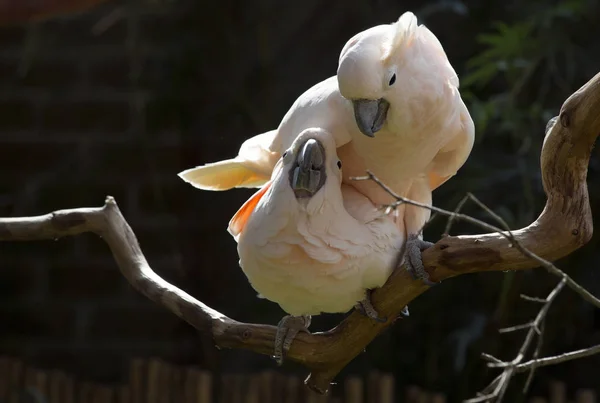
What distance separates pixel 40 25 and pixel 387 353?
1.42 meters

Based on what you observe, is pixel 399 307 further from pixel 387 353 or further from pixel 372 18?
pixel 372 18

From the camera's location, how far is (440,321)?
88.4 inches

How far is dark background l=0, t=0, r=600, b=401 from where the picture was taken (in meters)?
2.28

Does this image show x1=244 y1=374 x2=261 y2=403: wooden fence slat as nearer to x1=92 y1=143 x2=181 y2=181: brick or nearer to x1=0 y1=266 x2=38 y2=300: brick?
x1=92 y1=143 x2=181 y2=181: brick

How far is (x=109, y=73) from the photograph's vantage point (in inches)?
108

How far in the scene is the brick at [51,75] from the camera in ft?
9.00

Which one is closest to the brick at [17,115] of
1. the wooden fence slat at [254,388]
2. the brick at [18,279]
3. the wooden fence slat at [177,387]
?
the brick at [18,279]

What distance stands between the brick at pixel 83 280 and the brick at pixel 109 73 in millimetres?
554

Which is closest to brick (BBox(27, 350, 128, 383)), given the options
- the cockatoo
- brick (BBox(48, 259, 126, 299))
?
brick (BBox(48, 259, 126, 299))

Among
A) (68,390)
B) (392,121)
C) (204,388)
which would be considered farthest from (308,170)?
(68,390)

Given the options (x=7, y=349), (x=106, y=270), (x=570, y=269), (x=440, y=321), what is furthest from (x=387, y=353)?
(x=7, y=349)

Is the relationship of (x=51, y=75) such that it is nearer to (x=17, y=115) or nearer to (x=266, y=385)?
(x=17, y=115)

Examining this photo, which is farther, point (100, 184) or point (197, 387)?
point (100, 184)

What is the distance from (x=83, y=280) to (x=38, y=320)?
19 cm
